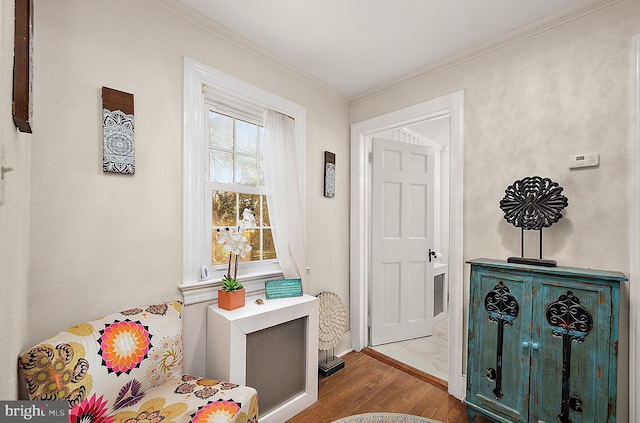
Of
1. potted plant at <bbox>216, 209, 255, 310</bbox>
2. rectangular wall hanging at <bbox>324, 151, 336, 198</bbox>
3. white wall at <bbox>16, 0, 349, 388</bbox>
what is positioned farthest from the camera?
rectangular wall hanging at <bbox>324, 151, 336, 198</bbox>

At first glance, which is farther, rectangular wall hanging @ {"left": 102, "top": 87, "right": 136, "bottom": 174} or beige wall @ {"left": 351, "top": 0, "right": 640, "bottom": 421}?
beige wall @ {"left": 351, "top": 0, "right": 640, "bottom": 421}

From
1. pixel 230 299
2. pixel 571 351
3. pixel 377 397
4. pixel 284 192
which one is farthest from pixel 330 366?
pixel 571 351

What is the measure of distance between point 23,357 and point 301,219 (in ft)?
5.81

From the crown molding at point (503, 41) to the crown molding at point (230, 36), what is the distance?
2.50ft

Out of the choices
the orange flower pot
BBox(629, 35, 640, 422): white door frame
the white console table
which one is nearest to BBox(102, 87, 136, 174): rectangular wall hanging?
the orange flower pot

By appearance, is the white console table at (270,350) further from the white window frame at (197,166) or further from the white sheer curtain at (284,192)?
the white sheer curtain at (284,192)

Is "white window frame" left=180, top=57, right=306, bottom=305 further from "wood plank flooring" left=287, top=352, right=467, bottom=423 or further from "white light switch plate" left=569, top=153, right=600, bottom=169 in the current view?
"white light switch plate" left=569, top=153, right=600, bottom=169

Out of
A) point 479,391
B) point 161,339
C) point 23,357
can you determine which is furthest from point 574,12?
point 23,357

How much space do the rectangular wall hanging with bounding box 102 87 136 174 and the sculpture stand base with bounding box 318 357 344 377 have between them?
2136mm

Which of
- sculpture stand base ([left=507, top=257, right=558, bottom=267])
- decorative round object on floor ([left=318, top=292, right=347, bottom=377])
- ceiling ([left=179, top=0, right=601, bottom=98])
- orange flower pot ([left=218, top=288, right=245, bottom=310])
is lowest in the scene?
decorative round object on floor ([left=318, top=292, right=347, bottom=377])

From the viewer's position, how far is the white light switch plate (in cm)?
172

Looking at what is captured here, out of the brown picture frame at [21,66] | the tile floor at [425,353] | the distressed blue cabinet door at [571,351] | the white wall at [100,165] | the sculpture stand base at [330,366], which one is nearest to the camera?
the brown picture frame at [21,66]

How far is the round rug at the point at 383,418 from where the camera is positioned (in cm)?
196

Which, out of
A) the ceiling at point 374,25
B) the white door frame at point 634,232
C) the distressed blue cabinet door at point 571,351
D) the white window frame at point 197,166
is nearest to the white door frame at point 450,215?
the ceiling at point 374,25
